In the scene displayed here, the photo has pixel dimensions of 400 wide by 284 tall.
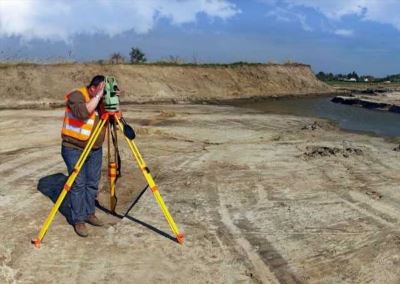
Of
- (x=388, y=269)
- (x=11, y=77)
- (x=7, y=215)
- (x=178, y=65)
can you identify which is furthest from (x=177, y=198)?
(x=178, y=65)

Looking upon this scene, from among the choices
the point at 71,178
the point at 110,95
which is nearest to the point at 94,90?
the point at 110,95

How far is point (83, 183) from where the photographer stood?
6.16 meters

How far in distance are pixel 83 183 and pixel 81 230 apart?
22.0 inches

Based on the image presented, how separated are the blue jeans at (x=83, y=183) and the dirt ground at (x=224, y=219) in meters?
0.28

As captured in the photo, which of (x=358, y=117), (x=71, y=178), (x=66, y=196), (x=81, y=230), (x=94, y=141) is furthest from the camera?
(x=358, y=117)

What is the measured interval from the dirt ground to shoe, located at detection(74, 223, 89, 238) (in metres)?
0.09

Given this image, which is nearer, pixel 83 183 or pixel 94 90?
pixel 94 90

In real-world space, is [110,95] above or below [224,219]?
above

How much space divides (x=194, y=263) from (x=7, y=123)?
40.6ft

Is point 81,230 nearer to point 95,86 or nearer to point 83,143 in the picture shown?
point 83,143

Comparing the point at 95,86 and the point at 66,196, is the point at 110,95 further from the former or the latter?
the point at 66,196

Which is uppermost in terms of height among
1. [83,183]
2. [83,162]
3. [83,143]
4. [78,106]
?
[78,106]

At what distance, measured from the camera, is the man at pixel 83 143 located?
5.80m

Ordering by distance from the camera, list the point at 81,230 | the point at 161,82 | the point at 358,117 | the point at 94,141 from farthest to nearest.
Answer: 1. the point at 161,82
2. the point at 358,117
3. the point at 81,230
4. the point at 94,141
